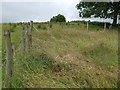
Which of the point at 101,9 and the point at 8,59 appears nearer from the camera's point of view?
the point at 8,59

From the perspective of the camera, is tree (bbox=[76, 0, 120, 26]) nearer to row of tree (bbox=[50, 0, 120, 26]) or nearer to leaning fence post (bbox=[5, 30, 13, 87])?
row of tree (bbox=[50, 0, 120, 26])

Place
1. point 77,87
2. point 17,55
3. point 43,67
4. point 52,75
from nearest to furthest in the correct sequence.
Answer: point 77,87 < point 52,75 < point 43,67 < point 17,55

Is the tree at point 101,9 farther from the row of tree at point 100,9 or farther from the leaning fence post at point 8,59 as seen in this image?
the leaning fence post at point 8,59

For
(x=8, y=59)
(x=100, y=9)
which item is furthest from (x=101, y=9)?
(x=8, y=59)

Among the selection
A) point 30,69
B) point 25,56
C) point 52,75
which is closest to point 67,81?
point 52,75

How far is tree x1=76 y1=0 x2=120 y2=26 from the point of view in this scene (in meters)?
38.1

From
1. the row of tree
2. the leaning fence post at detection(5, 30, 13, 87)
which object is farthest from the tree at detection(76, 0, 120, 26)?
the leaning fence post at detection(5, 30, 13, 87)

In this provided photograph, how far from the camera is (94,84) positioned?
7027 millimetres

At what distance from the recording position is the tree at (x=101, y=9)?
125 feet

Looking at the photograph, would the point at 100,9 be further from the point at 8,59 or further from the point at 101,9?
the point at 8,59

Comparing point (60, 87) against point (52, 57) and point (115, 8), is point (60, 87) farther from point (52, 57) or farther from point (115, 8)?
point (115, 8)

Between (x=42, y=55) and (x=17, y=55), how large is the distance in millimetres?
761

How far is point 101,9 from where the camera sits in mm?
37938

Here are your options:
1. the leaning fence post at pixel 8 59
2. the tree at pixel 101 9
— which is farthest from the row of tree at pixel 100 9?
the leaning fence post at pixel 8 59
